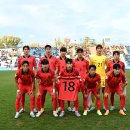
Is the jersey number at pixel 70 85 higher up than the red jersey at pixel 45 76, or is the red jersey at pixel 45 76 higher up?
the red jersey at pixel 45 76

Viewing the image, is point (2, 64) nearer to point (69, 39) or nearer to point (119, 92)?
point (69, 39)

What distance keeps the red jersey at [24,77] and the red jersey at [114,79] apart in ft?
6.43

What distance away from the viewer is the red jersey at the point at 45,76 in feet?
27.6

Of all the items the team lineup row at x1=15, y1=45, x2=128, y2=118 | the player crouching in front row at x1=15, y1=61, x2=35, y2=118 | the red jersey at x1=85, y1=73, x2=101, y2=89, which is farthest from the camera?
the red jersey at x1=85, y1=73, x2=101, y2=89

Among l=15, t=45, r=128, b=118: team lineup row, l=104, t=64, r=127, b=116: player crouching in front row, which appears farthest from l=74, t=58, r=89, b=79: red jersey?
l=104, t=64, r=127, b=116: player crouching in front row

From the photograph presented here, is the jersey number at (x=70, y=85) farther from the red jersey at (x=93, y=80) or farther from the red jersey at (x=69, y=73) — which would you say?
the red jersey at (x=93, y=80)

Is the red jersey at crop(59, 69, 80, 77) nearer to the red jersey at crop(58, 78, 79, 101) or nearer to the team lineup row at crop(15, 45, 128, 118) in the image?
the team lineup row at crop(15, 45, 128, 118)

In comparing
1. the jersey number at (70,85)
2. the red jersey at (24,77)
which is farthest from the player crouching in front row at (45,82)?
the jersey number at (70,85)

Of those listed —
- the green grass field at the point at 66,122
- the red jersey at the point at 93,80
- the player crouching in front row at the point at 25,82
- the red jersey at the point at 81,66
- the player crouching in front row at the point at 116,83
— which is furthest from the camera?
the red jersey at the point at 81,66

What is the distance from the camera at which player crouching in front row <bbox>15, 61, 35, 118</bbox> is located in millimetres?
8219

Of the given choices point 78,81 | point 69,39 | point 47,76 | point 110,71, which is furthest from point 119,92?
point 69,39

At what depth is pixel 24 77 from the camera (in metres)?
8.34

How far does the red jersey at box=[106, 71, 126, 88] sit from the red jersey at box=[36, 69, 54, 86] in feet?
4.83

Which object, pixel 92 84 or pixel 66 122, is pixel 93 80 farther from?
pixel 66 122
